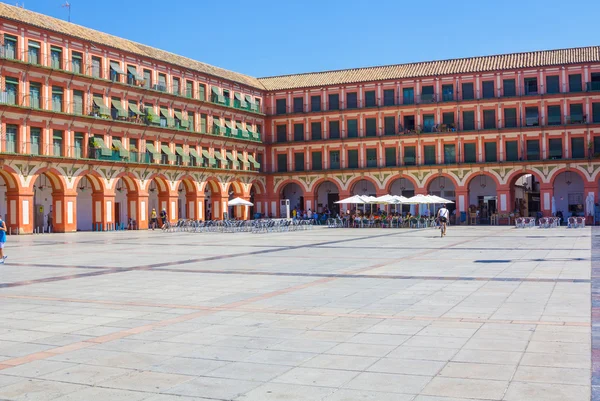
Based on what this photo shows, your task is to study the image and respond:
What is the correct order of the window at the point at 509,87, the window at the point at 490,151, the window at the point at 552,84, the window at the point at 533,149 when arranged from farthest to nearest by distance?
the window at the point at 490,151
the window at the point at 509,87
the window at the point at 533,149
the window at the point at 552,84

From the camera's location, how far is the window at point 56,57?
4107cm

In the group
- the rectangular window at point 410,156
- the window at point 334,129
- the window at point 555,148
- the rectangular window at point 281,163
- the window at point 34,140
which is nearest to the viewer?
the window at point 34,140

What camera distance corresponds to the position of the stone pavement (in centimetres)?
604

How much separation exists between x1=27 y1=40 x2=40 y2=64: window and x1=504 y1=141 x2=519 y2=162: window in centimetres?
3643

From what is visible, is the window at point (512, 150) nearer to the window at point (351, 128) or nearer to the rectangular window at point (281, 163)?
the window at point (351, 128)

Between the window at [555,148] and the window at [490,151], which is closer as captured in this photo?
the window at [555,148]

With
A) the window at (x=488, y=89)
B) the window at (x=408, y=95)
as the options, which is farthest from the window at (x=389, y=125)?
the window at (x=488, y=89)

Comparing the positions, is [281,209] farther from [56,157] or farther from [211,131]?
[56,157]

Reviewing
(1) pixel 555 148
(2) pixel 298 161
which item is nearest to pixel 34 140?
(2) pixel 298 161

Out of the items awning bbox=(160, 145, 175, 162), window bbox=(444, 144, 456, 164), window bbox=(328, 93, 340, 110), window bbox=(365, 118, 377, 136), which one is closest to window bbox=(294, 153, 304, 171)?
window bbox=(328, 93, 340, 110)

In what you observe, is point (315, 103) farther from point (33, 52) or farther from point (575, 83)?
point (33, 52)

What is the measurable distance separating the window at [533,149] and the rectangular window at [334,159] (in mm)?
16511

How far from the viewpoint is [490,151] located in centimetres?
5503

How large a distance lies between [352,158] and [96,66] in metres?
24.5
